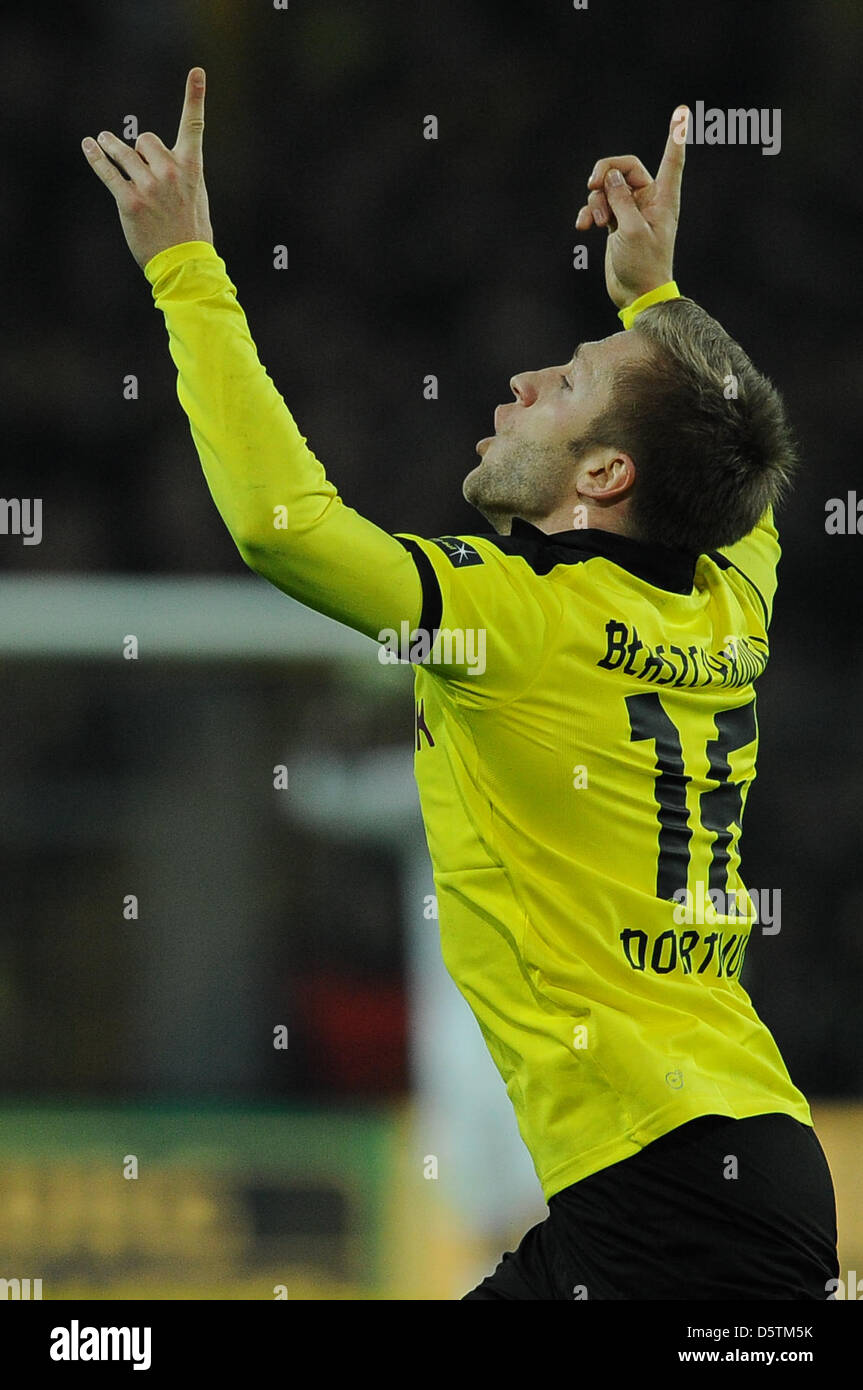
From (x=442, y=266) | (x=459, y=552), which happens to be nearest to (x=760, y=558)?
(x=459, y=552)

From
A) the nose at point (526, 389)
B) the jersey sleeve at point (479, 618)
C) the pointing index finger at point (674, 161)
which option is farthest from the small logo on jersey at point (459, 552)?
the pointing index finger at point (674, 161)

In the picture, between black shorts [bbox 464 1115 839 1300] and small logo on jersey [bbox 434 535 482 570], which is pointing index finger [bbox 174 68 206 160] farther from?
black shorts [bbox 464 1115 839 1300]

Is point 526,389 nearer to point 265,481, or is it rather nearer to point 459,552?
point 459,552

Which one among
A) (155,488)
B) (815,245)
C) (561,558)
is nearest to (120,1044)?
(155,488)

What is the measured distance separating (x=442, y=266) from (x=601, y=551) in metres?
5.18

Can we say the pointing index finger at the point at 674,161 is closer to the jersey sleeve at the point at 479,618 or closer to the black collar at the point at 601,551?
the black collar at the point at 601,551

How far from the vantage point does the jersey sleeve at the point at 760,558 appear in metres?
2.11

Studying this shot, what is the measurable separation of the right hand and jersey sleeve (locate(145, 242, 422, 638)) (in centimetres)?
75

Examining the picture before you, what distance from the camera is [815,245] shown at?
6.76m

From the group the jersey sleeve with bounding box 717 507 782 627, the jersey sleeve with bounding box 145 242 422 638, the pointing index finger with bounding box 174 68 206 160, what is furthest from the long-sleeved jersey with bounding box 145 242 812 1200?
the jersey sleeve with bounding box 717 507 782 627

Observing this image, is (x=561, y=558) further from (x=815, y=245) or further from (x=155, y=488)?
(x=815, y=245)

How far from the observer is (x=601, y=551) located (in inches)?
70.9

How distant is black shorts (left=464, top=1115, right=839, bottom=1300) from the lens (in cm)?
166

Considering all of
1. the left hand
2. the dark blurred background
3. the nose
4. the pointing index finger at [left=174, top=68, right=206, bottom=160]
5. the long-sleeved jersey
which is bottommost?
the long-sleeved jersey
